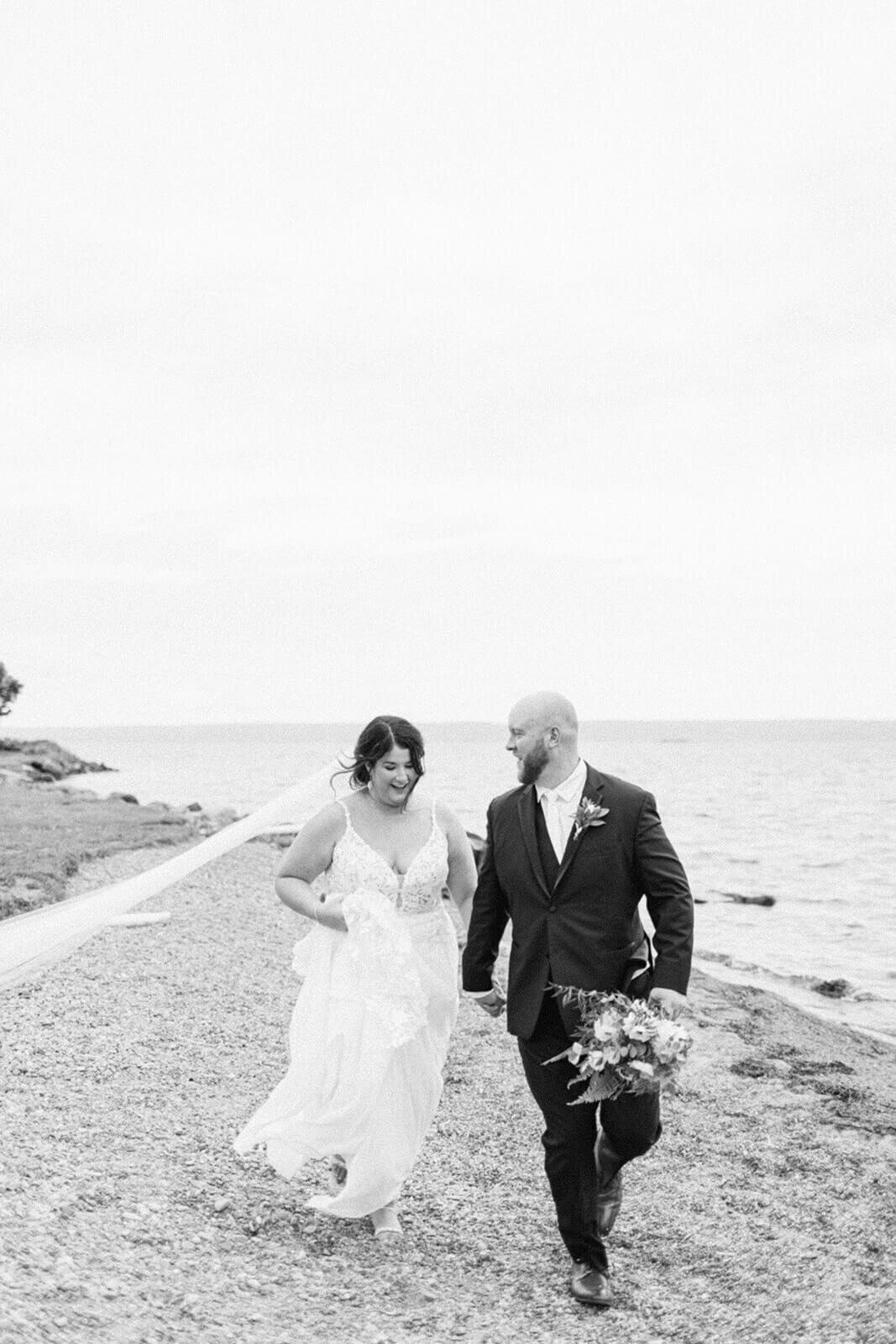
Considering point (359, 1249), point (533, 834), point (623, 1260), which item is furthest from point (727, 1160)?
point (533, 834)

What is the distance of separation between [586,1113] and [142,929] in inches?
443

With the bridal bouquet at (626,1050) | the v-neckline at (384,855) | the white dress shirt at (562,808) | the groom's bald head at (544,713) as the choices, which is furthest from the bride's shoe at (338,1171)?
the groom's bald head at (544,713)

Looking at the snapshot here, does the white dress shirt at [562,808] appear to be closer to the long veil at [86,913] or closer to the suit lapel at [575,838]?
the suit lapel at [575,838]

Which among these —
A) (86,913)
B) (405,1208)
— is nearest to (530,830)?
(405,1208)

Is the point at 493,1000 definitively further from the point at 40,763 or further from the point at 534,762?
the point at 40,763

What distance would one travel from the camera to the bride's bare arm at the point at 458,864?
630cm

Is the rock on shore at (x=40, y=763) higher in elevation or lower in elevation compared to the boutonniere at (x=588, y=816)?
lower

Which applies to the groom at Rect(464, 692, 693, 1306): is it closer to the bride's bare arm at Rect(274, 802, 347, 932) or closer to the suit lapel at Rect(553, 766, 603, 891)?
the suit lapel at Rect(553, 766, 603, 891)

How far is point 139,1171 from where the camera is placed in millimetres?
6715

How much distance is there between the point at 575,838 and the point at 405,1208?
247 centimetres

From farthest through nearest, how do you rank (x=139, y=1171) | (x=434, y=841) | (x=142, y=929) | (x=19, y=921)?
(x=142, y=929) < (x=19, y=921) < (x=139, y=1171) < (x=434, y=841)

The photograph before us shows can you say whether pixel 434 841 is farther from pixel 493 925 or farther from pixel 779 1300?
pixel 779 1300

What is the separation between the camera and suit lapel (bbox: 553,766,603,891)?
5.42 m

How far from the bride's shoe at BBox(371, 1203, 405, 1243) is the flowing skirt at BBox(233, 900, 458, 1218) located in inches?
4.5
